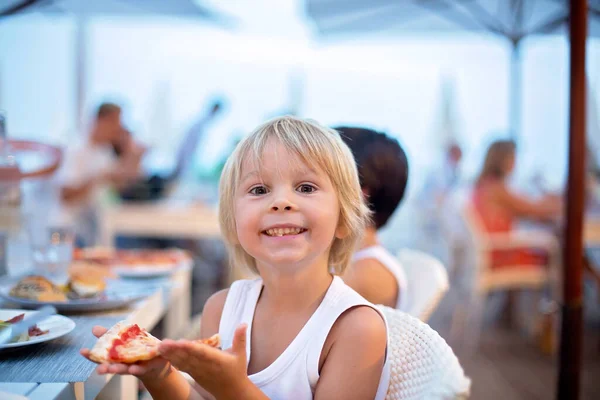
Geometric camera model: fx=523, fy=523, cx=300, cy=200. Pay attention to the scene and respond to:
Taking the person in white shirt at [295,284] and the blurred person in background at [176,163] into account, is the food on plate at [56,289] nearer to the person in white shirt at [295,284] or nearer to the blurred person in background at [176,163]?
the person in white shirt at [295,284]

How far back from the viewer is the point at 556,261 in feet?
12.1

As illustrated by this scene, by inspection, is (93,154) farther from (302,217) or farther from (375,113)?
(302,217)

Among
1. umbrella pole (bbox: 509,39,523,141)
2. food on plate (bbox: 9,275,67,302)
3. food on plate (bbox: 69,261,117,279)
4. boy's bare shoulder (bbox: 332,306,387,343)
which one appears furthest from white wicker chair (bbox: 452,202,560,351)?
food on plate (bbox: 9,275,67,302)

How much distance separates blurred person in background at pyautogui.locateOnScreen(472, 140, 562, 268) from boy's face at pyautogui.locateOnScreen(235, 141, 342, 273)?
2878 mm

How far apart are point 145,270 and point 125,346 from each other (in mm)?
1147

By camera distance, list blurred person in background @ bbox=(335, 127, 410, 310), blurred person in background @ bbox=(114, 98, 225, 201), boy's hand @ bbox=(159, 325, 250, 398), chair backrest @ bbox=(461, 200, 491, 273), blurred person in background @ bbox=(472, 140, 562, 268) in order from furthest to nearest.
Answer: blurred person in background @ bbox=(114, 98, 225, 201) < blurred person in background @ bbox=(472, 140, 562, 268) < chair backrest @ bbox=(461, 200, 491, 273) < blurred person in background @ bbox=(335, 127, 410, 310) < boy's hand @ bbox=(159, 325, 250, 398)

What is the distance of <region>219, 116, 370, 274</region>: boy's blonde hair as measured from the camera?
3.30 ft

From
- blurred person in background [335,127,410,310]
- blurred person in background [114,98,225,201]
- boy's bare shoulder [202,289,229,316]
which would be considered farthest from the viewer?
blurred person in background [114,98,225,201]

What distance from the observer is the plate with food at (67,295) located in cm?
122

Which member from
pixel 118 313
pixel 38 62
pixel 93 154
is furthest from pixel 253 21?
pixel 118 313

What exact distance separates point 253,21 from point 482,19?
2659 millimetres

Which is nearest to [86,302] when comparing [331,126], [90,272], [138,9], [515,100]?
[90,272]

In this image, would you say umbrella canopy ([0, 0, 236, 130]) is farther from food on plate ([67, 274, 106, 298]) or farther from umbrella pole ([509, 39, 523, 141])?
food on plate ([67, 274, 106, 298])

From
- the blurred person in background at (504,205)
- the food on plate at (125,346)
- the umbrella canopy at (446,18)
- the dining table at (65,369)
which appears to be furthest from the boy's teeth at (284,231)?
the umbrella canopy at (446,18)
